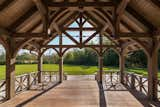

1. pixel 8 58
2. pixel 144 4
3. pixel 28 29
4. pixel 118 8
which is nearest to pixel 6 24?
pixel 8 58

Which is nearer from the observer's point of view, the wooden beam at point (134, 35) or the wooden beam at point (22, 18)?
the wooden beam at point (134, 35)

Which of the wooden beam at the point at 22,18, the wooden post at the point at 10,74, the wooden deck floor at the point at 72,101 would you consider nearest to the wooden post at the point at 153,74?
the wooden deck floor at the point at 72,101

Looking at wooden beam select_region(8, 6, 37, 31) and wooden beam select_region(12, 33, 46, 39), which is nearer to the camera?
wooden beam select_region(12, 33, 46, 39)

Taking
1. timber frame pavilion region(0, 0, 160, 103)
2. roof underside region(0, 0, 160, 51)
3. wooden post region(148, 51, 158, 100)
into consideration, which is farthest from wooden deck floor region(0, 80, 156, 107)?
roof underside region(0, 0, 160, 51)

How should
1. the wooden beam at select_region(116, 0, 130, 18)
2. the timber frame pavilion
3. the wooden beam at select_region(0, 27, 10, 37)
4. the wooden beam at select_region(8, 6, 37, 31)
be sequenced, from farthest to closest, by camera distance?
the wooden beam at select_region(8, 6, 37, 31)
the wooden beam at select_region(0, 27, 10, 37)
the timber frame pavilion
the wooden beam at select_region(116, 0, 130, 18)

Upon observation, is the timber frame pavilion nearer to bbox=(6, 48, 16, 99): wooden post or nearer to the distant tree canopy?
bbox=(6, 48, 16, 99): wooden post

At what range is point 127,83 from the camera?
14.0 m

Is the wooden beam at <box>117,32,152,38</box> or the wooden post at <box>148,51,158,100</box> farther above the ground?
the wooden beam at <box>117,32,152,38</box>

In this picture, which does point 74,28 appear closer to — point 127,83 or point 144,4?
point 127,83

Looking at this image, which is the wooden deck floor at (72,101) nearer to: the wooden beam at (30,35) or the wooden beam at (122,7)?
the wooden beam at (30,35)

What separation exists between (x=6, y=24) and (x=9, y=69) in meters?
1.94

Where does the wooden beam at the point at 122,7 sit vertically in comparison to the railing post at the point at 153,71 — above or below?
above

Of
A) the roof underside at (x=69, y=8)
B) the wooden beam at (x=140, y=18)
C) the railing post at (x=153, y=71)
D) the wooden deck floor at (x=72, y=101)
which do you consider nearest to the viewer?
the roof underside at (x=69, y=8)

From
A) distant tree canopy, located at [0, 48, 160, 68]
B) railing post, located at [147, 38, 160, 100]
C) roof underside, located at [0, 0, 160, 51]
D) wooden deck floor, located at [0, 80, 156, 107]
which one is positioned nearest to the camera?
roof underside, located at [0, 0, 160, 51]
